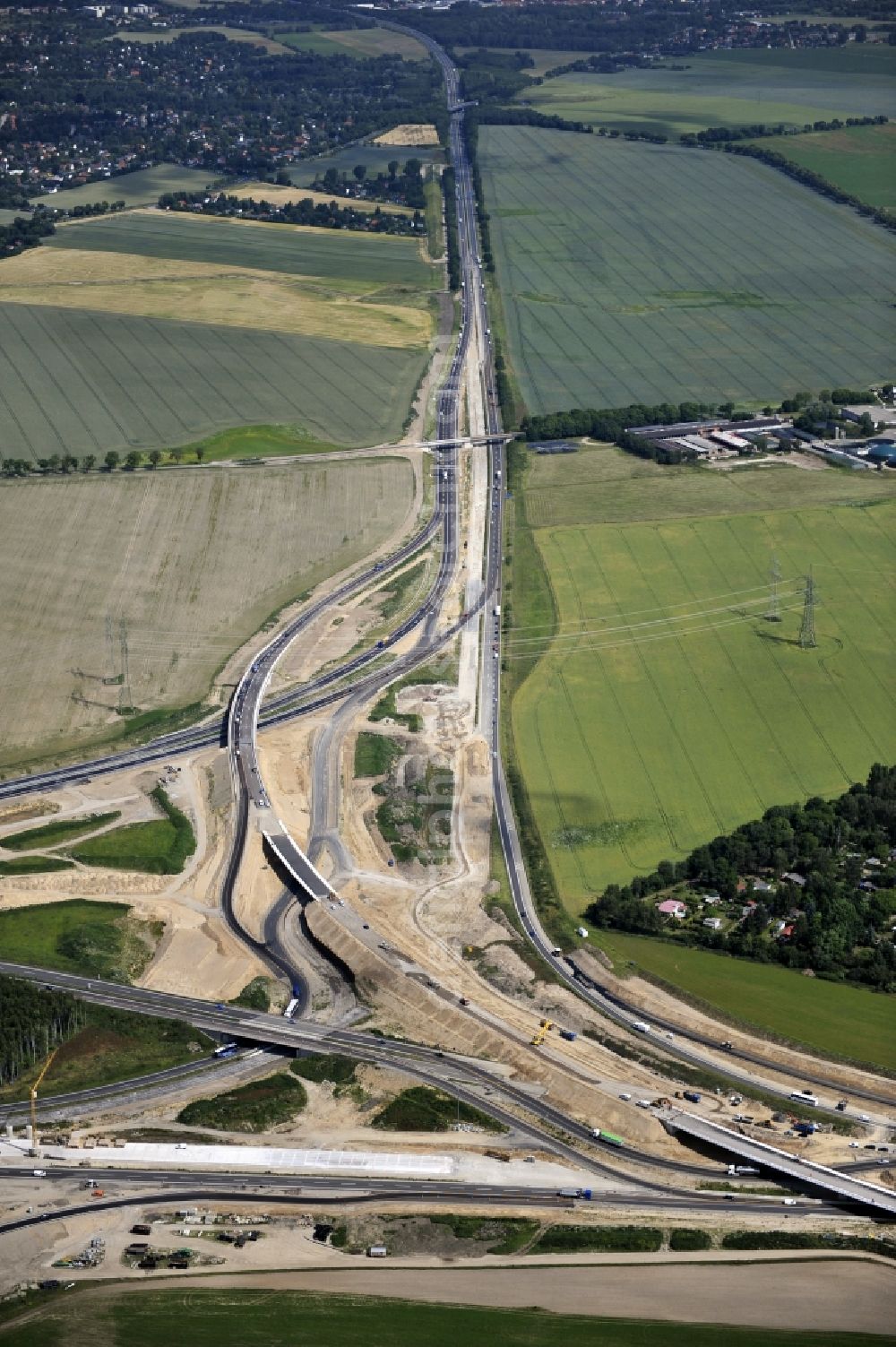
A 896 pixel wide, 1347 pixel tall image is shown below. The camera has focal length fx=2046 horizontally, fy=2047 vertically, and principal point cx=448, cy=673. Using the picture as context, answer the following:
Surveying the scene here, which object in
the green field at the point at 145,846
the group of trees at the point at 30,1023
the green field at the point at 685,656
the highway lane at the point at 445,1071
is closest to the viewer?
the highway lane at the point at 445,1071

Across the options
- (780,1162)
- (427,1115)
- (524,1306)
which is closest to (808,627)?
(780,1162)

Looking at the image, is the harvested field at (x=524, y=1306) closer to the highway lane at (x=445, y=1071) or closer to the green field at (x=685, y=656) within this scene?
the highway lane at (x=445, y=1071)

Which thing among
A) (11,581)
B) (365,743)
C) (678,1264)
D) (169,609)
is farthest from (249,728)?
(678,1264)

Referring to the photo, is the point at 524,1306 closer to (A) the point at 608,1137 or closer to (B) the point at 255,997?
(A) the point at 608,1137

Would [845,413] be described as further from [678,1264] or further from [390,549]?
[678,1264]

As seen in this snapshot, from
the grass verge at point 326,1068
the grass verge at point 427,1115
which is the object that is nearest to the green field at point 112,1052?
the grass verge at point 326,1068
